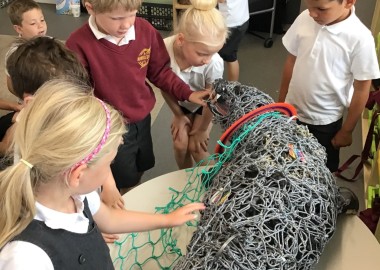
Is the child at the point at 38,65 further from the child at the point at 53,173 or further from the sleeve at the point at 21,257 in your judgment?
the sleeve at the point at 21,257

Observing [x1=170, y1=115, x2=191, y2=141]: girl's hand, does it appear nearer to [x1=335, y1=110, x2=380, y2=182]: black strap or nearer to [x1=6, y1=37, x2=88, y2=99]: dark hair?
[x1=6, y1=37, x2=88, y2=99]: dark hair

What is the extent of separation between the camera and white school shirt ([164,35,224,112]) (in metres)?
1.36

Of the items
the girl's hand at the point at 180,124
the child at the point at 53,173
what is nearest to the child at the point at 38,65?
the child at the point at 53,173

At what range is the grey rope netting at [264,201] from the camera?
2.41 ft

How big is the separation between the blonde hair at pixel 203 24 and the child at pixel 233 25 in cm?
72

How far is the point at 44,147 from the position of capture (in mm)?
665

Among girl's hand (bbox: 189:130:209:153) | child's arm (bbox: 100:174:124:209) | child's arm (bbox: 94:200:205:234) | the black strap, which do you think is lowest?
the black strap

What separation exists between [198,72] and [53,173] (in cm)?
77

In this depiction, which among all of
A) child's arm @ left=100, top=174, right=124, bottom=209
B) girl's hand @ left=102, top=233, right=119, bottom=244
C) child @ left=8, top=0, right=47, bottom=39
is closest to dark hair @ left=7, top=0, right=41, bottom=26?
child @ left=8, top=0, right=47, bottom=39

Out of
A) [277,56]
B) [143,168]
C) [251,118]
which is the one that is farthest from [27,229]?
[277,56]

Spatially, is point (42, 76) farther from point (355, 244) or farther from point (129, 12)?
point (355, 244)

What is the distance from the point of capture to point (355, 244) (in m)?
0.88

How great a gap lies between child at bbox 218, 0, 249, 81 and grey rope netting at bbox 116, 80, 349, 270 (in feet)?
3.72

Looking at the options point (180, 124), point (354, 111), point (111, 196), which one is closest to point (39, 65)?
point (111, 196)
